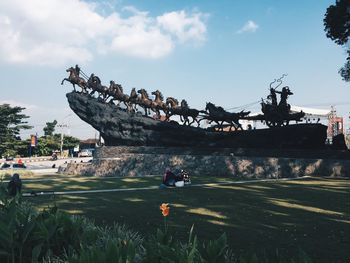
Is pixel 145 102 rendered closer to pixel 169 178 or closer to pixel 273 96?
pixel 273 96

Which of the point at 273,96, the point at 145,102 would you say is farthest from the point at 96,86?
the point at 273,96

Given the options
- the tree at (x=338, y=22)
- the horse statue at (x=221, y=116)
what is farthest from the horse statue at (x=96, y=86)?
the tree at (x=338, y=22)

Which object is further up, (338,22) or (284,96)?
(338,22)

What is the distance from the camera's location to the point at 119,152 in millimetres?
29500

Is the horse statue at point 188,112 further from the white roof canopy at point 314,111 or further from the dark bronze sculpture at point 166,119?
the white roof canopy at point 314,111

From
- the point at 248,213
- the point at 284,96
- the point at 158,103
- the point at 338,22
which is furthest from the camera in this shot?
the point at 158,103

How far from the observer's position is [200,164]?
80.7ft

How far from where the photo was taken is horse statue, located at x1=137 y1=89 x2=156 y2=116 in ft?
97.5

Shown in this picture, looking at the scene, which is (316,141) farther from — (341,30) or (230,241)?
(230,241)

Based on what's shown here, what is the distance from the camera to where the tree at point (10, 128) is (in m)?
60.1

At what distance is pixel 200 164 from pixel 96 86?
12836 millimetres

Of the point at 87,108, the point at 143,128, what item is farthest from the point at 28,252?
the point at 87,108

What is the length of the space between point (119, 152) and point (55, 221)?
24508 millimetres

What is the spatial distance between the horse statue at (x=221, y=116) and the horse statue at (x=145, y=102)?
526 cm
